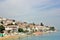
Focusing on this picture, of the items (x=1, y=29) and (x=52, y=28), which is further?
(x=52, y=28)

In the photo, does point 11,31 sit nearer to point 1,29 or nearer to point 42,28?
point 1,29

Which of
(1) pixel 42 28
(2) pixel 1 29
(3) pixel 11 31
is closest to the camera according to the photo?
(2) pixel 1 29

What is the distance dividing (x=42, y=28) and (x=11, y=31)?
4254 cm

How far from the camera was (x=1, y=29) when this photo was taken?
69.9m

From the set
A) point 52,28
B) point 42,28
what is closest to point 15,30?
point 42,28

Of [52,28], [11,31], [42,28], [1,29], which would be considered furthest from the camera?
[52,28]

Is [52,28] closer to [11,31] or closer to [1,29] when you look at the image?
[11,31]

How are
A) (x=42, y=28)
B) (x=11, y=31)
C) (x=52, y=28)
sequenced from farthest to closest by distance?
(x=52, y=28), (x=42, y=28), (x=11, y=31)

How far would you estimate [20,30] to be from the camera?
8169cm

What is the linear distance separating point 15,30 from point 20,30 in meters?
2.38

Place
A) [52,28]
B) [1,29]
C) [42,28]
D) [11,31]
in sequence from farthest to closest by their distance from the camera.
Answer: [52,28]
[42,28]
[11,31]
[1,29]

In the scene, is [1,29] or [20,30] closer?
[1,29]

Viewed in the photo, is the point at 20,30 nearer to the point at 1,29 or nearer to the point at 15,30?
the point at 15,30

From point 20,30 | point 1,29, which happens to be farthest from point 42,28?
point 1,29
